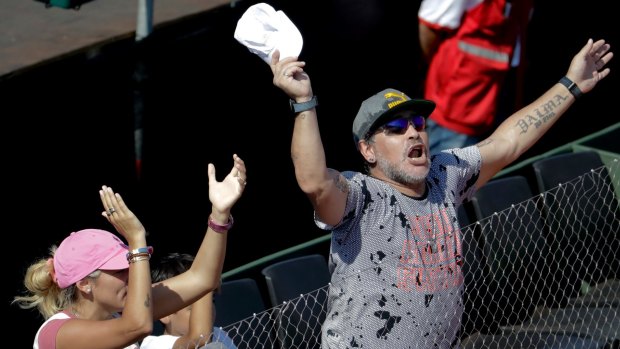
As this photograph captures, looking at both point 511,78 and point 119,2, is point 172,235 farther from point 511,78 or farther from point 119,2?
point 511,78

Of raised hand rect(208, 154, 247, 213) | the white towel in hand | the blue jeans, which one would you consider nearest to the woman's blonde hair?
raised hand rect(208, 154, 247, 213)

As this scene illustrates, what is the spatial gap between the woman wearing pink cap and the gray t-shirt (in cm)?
46

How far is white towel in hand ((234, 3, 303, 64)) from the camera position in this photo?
14.4 feet

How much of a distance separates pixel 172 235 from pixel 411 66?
1.90 meters

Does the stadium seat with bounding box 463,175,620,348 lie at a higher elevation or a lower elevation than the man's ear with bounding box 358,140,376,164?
lower

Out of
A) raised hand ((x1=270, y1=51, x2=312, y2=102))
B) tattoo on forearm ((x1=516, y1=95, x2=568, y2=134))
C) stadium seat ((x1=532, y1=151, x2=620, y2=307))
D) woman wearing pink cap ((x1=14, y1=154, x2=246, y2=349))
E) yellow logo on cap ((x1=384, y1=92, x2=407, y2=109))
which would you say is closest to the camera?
woman wearing pink cap ((x1=14, y1=154, x2=246, y2=349))

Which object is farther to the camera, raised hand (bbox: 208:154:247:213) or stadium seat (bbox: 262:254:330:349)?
stadium seat (bbox: 262:254:330:349)

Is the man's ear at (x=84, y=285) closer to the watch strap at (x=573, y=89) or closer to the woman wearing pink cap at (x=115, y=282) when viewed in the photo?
the woman wearing pink cap at (x=115, y=282)

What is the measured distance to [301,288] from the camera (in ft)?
19.3

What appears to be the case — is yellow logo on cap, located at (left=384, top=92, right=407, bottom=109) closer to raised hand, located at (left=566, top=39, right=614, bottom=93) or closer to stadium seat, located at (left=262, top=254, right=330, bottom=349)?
raised hand, located at (left=566, top=39, right=614, bottom=93)

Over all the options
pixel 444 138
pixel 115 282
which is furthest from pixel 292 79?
pixel 444 138

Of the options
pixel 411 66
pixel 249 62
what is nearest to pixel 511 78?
pixel 411 66

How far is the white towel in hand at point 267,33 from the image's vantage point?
14.4 ft

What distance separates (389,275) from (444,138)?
7.99ft
